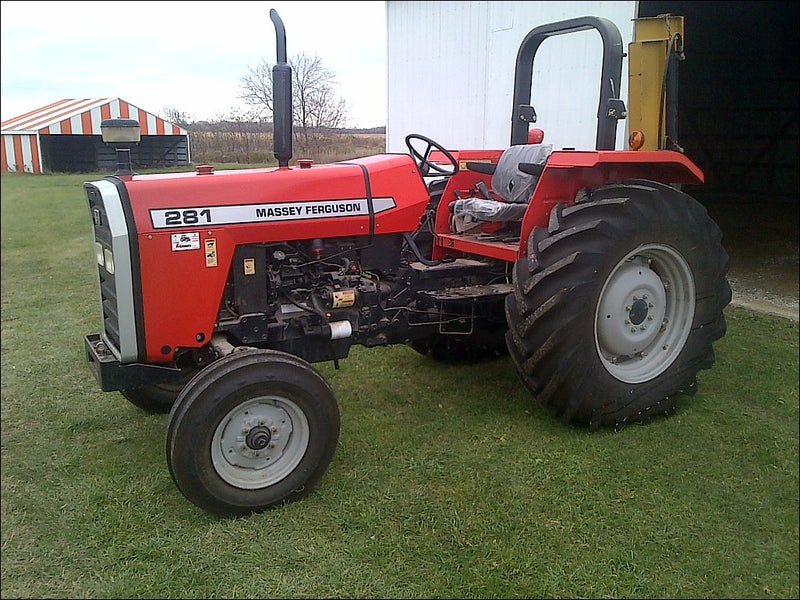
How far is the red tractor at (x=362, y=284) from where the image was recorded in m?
2.67

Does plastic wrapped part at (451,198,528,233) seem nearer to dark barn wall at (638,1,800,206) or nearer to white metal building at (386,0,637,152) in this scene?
white metal building at (386,0,637,152)

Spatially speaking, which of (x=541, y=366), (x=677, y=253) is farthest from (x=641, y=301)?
(x=541, y=366)

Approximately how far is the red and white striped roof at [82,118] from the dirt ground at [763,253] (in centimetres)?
478

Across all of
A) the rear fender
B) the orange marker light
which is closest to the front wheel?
the rear fender

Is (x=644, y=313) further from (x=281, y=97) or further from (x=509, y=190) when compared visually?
(x=281, y=97)

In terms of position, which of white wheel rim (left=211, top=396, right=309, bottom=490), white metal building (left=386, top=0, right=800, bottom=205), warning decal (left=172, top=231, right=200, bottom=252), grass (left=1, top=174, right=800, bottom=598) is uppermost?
white metal building (left=386, top=0, right=800, bottom=205)

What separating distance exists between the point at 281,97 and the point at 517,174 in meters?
1.61

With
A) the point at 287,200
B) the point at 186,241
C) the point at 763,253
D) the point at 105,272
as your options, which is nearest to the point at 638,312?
the point at 287,200

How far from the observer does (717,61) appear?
13.2 metres

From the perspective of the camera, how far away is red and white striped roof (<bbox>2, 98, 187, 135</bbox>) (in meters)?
1.74

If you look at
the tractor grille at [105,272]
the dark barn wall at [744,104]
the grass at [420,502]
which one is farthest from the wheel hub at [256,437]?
the dark barn wall at [744,104]

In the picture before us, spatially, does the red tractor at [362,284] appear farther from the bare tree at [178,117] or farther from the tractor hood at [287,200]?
the bare tree at [178,117]

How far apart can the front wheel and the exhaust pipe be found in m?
0.85

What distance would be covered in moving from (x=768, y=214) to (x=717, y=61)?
4.01m
